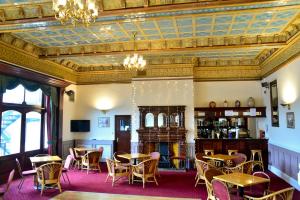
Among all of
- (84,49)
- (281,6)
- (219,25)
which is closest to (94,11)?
(281,6)

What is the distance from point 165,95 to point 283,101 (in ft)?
13.7

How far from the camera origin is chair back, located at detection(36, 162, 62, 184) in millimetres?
6172

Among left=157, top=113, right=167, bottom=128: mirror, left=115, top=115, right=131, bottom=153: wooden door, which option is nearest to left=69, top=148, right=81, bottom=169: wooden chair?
left=115, top=115, right=131, bottom=153: wooden door

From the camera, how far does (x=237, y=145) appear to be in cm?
948

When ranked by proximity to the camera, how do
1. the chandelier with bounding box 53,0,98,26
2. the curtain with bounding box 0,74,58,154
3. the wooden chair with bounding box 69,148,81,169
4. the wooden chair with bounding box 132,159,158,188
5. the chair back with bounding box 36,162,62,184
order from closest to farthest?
the chandelier with bounding box 53,0,98,26, the chair back with bounding box 36,162,62,184, the wooden chair with bounding box 132,159,158,188, the curtain with bounding box 0,74,58,154, the wooden chair with bounding box 69,148,81,169

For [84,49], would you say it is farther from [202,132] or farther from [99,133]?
[202,132]

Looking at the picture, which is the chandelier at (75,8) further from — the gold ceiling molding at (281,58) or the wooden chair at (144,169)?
the gold ceiling molding at (281,58)

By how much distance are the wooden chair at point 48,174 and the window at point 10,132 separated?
2050 mm

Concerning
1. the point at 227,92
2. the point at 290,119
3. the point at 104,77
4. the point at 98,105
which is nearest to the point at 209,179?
the point at 290,119

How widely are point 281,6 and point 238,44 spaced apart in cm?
268

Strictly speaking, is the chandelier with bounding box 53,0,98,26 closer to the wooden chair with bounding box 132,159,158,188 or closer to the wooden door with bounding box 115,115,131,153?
the wooden chair with bounding box 132,159,158,188

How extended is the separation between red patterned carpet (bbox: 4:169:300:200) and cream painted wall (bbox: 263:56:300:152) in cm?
121

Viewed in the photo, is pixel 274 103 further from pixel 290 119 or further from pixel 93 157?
pixel 93 157

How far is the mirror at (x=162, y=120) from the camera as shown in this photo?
9977 millimetres
